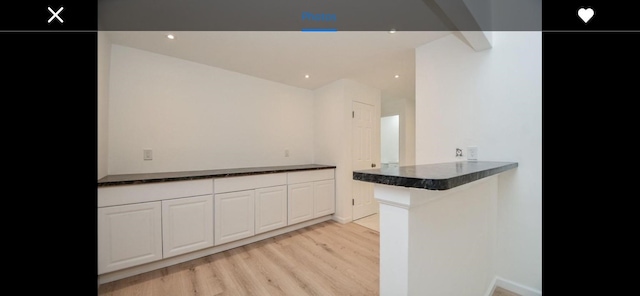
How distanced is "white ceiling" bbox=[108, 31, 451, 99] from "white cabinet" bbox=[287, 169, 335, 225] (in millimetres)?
1396

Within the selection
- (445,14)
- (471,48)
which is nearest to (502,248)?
(471,48)

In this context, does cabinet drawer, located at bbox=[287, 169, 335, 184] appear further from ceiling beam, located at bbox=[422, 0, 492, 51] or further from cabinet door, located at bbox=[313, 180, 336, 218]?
ceiling beam, located at bbox=[422, 0, 492, 51]

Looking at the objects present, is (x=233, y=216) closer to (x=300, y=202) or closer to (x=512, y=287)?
(x=300, y=202)

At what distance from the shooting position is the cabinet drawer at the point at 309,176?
2834mm

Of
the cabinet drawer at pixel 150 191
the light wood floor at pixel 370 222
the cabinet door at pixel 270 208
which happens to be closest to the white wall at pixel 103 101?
the cabinet drawer at pixel 150 191

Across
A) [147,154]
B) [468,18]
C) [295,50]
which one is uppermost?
[295,50]

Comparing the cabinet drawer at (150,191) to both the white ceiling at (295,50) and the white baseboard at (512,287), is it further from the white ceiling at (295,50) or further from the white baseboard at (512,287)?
the white baseboard at (512,287)

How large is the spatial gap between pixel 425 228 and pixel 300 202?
7.14 feet

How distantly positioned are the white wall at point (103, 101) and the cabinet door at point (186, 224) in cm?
63

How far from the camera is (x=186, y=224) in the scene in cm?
204
